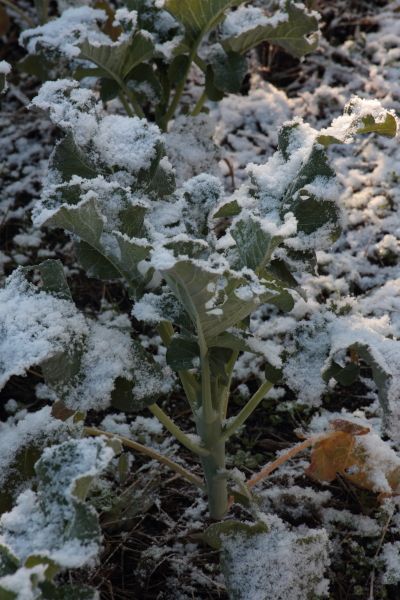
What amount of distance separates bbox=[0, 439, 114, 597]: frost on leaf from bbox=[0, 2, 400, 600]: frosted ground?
0.04 metres

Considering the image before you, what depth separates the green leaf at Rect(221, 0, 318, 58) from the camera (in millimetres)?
1925

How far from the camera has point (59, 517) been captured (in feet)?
3.16

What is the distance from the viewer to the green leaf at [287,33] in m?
1.92

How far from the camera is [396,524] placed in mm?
1408

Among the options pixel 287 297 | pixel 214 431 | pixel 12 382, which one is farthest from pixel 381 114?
pixel 12 382

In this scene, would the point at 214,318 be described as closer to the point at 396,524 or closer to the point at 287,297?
the point at 287,297

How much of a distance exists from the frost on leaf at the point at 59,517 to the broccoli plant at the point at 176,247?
0.15 metres

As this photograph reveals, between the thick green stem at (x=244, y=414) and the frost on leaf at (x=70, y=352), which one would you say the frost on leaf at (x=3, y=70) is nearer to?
the frost on leaf at (x=70, y=352)

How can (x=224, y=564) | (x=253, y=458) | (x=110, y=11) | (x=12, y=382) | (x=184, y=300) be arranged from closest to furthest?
(x=184, y=300), (x=224, y=564), (x=253, y=458), (x=12, y=382), (x=110, y=11)

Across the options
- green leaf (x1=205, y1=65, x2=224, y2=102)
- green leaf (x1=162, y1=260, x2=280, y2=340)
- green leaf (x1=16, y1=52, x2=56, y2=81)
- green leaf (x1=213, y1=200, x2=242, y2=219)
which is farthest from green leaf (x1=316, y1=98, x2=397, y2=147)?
green leaf (x1=16, y1=52, x2=56, y2=81)

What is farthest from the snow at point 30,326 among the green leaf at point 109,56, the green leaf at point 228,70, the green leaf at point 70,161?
the green leaf at point 228,70

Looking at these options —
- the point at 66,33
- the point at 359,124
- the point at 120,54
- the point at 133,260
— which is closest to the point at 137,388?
the point at 133,260

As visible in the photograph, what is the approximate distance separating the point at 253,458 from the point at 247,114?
1439 millimetres

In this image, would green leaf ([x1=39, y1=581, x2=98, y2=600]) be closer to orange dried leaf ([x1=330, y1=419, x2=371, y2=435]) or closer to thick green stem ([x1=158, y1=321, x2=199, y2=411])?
thick green stem ([x1=158, y1=321, x2=199, y2=411])
